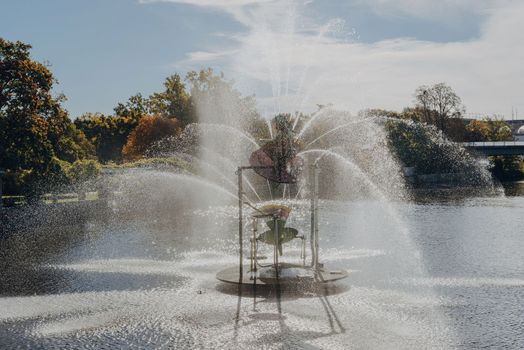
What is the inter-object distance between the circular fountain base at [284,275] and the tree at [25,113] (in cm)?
4631

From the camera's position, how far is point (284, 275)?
67.0 feet

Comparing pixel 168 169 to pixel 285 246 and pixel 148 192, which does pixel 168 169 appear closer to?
pixel 148 192

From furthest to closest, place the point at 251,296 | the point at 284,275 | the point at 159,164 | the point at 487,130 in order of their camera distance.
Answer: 1. the point at 487,130
2. the point at 159,164
3. the point at 284,275
4. the point at 251,296

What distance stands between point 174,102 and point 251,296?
323 ft

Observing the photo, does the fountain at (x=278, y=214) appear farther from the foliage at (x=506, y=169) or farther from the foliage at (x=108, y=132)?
the foliage at (x=506, y=169)

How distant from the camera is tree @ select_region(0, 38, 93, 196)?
200 feet

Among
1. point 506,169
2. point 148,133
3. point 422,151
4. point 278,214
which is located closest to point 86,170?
point 148,133

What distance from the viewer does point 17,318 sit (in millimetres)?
16391

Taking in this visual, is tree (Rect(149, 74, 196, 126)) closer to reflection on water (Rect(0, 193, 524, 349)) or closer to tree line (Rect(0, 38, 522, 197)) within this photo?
tree line (Rect(0, 38, 522, 197))

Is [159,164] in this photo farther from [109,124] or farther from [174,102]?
[109,124]

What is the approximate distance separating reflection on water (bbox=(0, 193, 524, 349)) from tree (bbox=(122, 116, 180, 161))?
6863 centimetres

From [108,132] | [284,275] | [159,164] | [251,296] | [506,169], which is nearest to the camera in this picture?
[251,296]

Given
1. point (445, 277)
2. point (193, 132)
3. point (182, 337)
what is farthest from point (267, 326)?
point (193, 132)

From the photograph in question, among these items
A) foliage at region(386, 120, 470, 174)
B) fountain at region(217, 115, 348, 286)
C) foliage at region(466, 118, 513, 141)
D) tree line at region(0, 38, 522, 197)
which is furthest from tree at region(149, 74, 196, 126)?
fountain at region(217, 115, 348, 286)
